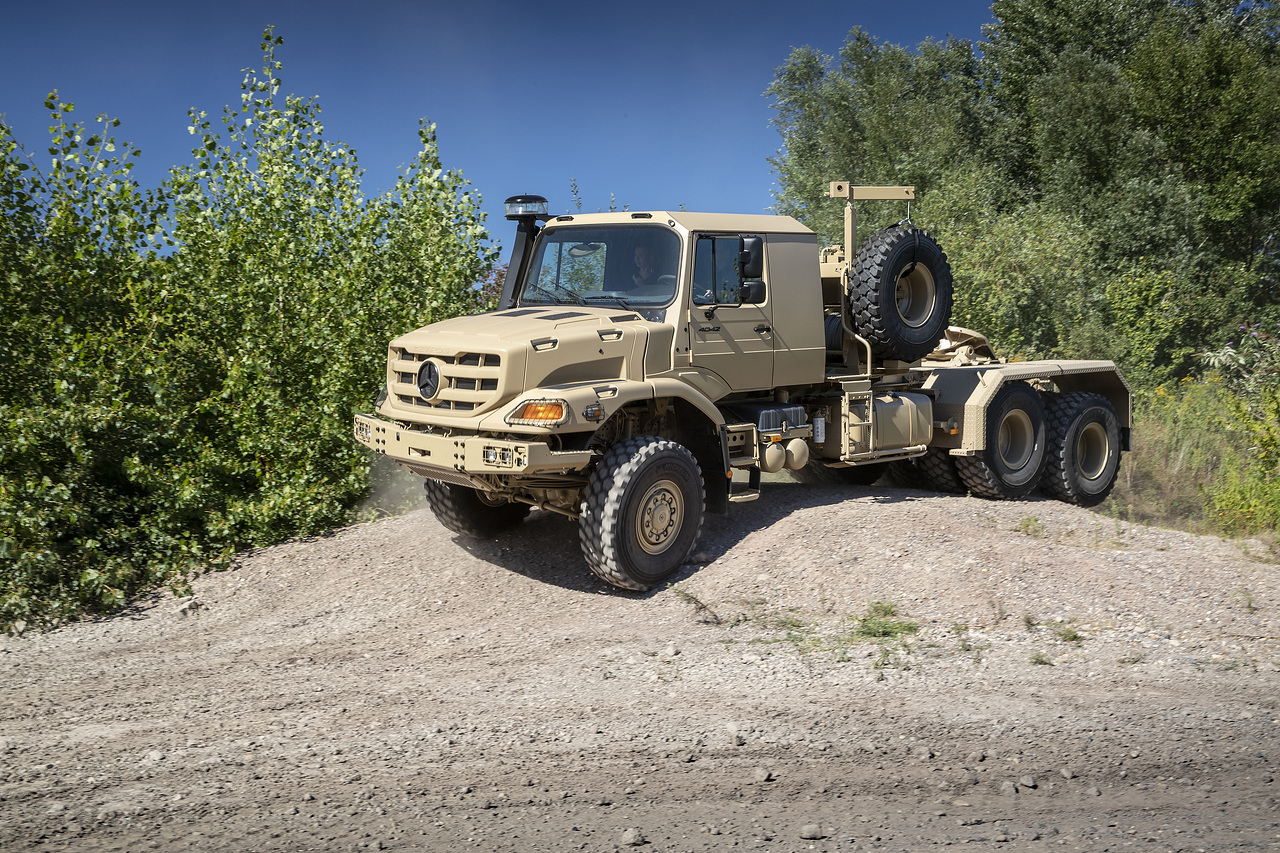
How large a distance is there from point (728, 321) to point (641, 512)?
5.89 ft

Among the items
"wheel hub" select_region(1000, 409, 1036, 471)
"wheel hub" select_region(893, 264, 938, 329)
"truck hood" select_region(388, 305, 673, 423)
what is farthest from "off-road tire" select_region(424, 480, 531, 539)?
"wheel hub" select_region(1000, 409, 1036, 471)

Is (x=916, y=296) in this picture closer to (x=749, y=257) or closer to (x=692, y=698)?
(x=749, y=257)

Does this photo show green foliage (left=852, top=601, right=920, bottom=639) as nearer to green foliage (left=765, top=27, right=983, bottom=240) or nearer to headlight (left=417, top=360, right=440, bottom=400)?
headlight (left=417, top=360, right=440, bottom=400)

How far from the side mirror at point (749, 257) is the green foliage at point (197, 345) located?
12.5ft

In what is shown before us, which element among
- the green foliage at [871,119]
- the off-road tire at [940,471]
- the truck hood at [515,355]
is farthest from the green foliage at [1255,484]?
the green foliage at [871,119]

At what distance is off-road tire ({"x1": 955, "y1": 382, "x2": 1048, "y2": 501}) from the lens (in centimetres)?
1023

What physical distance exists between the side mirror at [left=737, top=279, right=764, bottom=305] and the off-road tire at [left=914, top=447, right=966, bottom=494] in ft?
10.8

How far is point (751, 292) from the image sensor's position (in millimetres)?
7980

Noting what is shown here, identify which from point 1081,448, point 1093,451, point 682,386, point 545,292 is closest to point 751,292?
point 682,386

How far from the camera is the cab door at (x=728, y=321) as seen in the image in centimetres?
791

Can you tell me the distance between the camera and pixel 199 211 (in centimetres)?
1038

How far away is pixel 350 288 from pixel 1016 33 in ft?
91.1

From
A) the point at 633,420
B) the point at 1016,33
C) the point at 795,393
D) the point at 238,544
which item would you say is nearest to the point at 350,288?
the point at 238,544

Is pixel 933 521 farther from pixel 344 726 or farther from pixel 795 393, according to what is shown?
pixel 344 726
